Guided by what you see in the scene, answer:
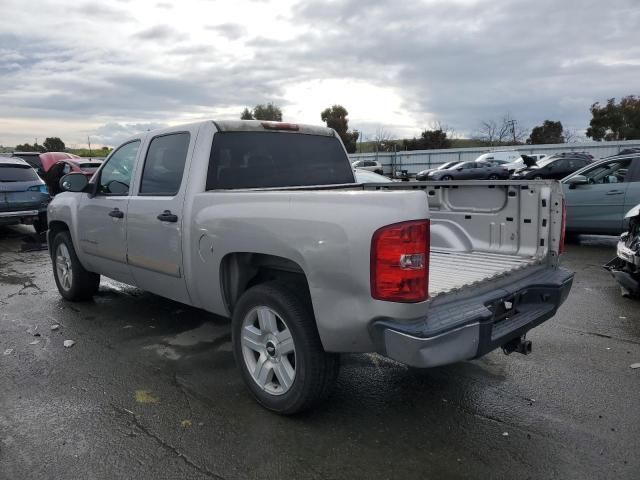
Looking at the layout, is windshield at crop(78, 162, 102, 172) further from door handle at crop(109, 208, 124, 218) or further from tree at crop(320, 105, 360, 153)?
tree at crop(320, 105, 360, 153)

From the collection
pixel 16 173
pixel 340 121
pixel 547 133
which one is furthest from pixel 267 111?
pixel 16 173

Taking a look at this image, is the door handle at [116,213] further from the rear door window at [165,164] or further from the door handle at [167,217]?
the door handle at [167,217]

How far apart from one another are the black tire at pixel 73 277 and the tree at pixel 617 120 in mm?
58199

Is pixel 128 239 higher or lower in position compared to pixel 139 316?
higher

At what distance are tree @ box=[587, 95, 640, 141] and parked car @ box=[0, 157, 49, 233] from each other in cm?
5622

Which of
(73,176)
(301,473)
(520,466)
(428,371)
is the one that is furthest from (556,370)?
(73,176)

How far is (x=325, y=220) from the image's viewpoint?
9.00 feet

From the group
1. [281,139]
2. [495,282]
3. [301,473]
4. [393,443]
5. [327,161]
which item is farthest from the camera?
[327,161]

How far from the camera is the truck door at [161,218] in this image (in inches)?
153

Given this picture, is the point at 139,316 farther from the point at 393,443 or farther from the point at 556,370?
the point at 556,370

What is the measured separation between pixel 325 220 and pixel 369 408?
55.3 inches

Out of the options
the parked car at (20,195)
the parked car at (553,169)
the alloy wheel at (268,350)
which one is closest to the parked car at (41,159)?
the parked car at (20,195)

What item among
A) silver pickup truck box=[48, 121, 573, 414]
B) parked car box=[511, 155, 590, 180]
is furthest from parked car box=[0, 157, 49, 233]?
parked car box=[511, 155, 590, 180]

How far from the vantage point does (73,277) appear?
5773 millimetres
